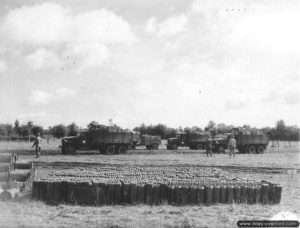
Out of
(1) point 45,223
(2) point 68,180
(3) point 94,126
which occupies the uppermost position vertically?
(3) point 94,126

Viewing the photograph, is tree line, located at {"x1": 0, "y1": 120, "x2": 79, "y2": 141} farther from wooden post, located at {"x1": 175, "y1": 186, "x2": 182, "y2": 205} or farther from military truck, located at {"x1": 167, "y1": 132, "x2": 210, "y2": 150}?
wooden post, located at {"x1": 175, "y1": 186, "x2": 182, "y2": 205}

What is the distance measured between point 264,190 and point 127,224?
3869 mm

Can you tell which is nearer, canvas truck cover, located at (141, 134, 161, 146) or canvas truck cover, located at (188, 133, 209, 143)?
canvas truck cover, located at (141, 134, 161, 146)

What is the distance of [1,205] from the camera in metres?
9.09

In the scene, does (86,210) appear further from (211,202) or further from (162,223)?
(211,202)

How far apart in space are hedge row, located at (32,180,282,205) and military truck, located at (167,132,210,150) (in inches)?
1042

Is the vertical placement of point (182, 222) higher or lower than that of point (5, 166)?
lower

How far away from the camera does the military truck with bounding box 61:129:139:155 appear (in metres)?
28.2

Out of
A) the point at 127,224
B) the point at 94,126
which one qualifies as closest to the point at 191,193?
the point at 127,224

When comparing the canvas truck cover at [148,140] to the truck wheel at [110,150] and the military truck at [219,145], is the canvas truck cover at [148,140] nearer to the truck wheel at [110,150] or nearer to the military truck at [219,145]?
the truck wheel at [110,150]

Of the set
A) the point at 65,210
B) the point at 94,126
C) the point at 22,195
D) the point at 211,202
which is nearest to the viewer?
the point at 65,210

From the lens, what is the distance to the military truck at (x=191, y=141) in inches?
1421

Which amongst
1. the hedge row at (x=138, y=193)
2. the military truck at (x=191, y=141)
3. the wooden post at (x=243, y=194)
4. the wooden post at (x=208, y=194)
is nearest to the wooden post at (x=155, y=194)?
the hedge row at (x=138, y=193)

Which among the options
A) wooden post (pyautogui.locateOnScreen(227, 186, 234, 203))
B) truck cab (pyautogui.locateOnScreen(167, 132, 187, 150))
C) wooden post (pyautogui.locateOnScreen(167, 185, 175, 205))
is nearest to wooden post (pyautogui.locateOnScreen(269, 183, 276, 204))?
wooden post (pyautogui.locateOnScreen(227, 186, 234, 203))
